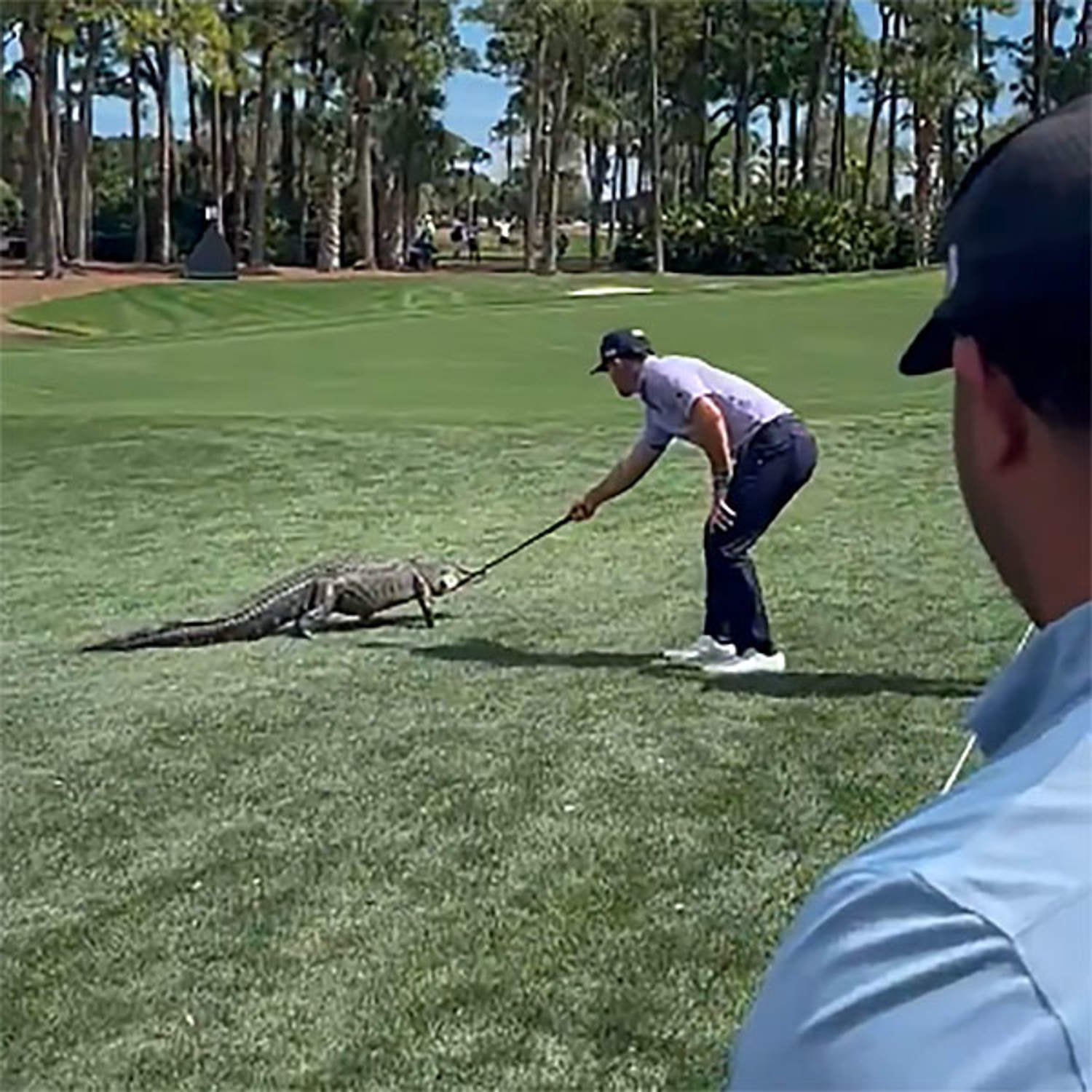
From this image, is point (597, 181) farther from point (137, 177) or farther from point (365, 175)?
point (365, 175)

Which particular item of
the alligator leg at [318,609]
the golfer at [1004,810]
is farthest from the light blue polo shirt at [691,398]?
the golfer at [1004,810]

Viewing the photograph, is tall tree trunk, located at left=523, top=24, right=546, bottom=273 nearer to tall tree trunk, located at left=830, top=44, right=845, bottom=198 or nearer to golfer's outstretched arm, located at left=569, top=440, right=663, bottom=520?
tall tree trunk, located at left=830, top=44, right=845, bottom=198

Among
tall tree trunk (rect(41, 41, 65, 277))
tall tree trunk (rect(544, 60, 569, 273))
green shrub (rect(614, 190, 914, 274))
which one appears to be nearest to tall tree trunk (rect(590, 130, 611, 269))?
tall tree trunk (rect(544, 60, 569, 273))

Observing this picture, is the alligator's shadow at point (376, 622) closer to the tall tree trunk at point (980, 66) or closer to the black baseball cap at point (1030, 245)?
the black baseball cap at point (1030, 245)

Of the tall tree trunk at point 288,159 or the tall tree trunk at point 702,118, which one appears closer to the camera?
the tall tree trunk at point 288,159

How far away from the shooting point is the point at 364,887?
5.70 metres

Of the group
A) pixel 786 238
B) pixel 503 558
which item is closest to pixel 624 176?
pixel 786 238

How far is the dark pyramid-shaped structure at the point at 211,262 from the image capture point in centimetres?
5141

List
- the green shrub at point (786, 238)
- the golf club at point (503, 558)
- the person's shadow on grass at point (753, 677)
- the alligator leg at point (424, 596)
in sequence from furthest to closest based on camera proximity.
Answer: the green shrub at point (786, 238) < the golf club at point (503, 558) < the alligator leg at point (424, 596) < the person's shadow on grass at point (753, 677)

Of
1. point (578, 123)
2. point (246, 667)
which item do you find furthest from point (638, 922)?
point (578, 123)

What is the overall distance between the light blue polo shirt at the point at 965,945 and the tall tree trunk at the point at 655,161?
5260cm

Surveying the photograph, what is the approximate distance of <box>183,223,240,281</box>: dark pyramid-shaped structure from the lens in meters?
51.4

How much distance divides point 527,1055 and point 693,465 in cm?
1149

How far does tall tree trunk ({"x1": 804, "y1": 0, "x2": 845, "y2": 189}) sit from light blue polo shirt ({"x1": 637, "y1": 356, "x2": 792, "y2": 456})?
57.5 metres
